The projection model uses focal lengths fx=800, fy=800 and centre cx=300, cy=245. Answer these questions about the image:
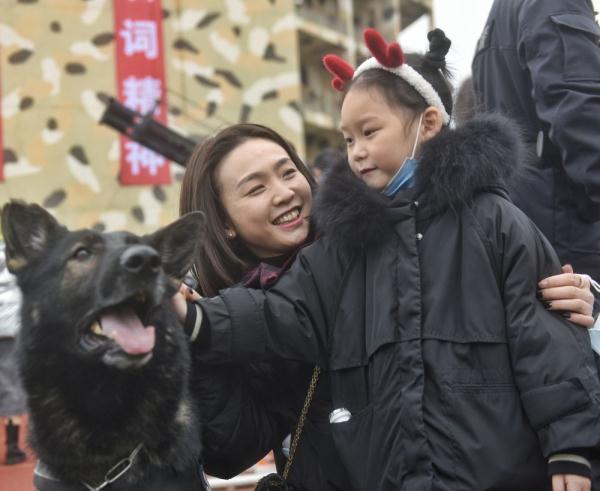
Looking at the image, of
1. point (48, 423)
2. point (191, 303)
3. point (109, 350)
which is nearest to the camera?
point (109, 350)

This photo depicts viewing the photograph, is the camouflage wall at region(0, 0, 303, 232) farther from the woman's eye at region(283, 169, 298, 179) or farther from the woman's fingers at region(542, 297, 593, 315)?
the woman's fingers at region(542, 297, 593, 315)

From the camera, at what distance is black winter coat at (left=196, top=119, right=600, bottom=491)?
2316mm

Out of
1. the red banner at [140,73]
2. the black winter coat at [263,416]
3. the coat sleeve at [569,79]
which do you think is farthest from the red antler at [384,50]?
the red banner at [140,73]

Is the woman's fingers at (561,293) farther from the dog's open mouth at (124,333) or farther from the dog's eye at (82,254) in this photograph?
the dog's eye at (82,254)

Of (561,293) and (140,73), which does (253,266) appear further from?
(140,73)

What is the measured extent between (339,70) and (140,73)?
14.2 meters

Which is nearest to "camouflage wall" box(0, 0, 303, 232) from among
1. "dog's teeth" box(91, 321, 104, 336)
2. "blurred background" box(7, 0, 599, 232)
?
"blurred background" box(7, 0, 599, 232)

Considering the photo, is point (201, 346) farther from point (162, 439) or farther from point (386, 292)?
point (386, 292)

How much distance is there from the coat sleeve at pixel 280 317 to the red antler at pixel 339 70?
0.73m

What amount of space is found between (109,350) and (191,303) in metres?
0.41

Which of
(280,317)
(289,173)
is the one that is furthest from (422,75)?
(280,317)

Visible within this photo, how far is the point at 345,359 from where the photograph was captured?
2.60 m

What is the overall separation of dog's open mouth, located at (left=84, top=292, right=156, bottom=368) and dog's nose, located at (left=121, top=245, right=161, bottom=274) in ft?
0.24

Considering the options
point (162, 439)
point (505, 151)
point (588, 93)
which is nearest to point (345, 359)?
point (162, 439)
